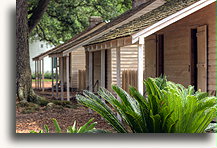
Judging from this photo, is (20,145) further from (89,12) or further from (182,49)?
(89,12)

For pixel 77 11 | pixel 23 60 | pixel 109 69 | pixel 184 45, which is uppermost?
pixel 77 11

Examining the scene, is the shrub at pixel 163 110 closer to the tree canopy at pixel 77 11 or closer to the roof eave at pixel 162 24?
the roof eave at pixel 162 24

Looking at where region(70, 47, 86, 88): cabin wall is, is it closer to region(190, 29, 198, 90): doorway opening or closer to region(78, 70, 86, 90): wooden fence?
region(78, 70, 86, 90): wooden fence

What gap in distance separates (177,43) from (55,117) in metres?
3.42

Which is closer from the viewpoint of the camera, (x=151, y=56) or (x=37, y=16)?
(x=151, y=56)

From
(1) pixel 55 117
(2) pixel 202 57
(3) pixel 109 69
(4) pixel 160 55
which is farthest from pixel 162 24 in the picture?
(3) pixel 109 69

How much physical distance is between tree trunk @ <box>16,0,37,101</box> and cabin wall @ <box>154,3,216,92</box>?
11.9ft

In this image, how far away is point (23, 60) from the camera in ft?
39.1

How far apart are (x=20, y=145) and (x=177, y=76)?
5.14 meters

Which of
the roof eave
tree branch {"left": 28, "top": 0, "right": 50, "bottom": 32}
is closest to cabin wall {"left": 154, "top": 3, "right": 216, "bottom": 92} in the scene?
the roof eave

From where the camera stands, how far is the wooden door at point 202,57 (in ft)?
28.2

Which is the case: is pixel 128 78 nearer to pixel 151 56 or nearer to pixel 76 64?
pixel 151 56

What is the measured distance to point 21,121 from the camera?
32.4 ft

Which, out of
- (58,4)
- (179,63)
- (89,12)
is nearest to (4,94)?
(179,63)
